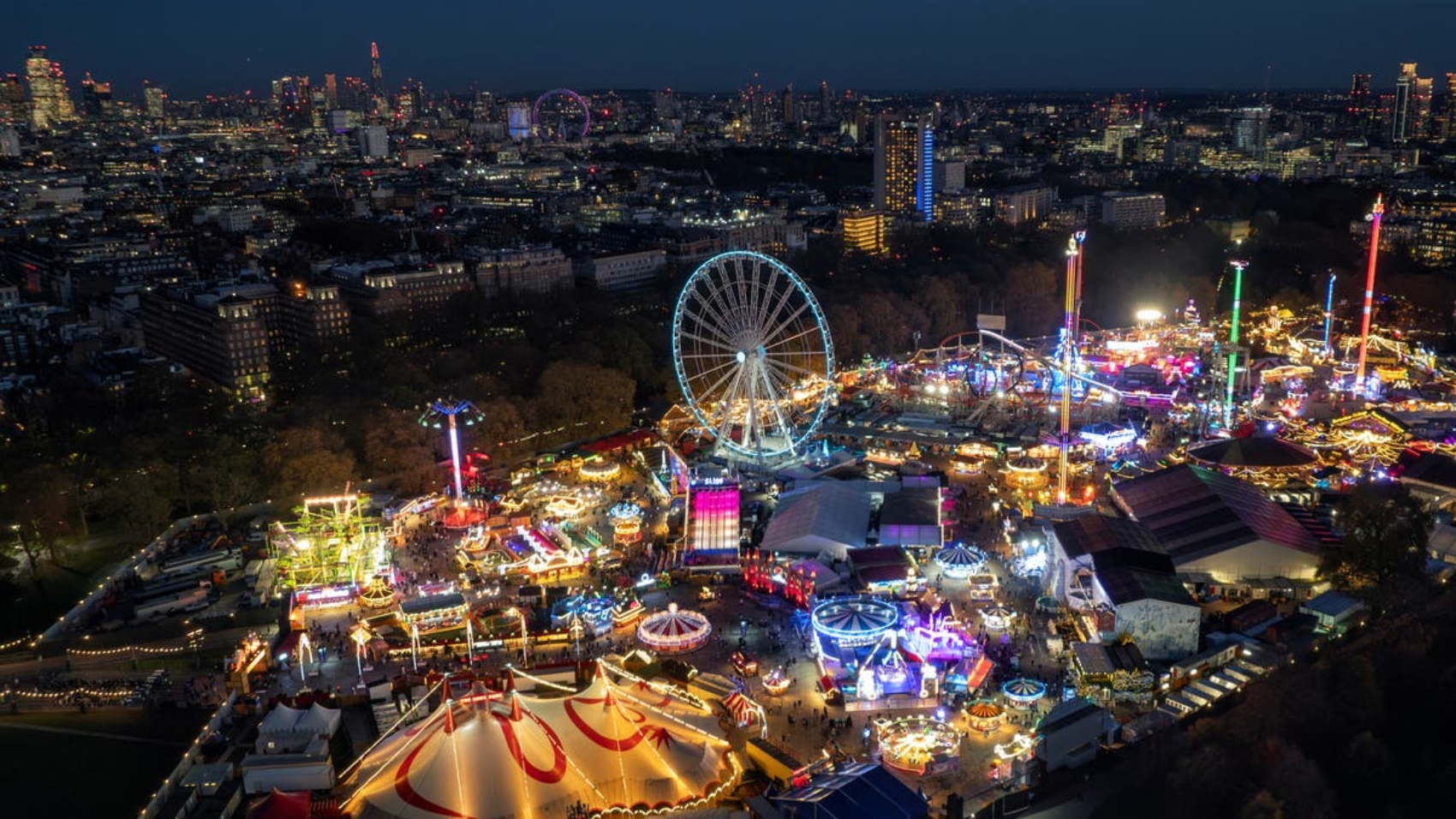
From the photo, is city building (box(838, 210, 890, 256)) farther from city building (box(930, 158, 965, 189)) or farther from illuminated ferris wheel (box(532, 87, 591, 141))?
illuminated ferris wheel (box(532, 87, 591, 141))

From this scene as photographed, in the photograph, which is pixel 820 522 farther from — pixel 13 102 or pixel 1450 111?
pixel 13 102

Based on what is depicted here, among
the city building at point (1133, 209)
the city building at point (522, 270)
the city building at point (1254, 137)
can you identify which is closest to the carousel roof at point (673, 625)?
the city building at point (522, 270)

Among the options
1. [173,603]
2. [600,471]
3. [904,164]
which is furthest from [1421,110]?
[173,603]

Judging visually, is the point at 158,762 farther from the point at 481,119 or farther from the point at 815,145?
the point at 481,119

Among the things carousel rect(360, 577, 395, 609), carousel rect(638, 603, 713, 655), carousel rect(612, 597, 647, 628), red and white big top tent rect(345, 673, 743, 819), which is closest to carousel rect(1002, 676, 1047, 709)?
red and white big top tent rect(345, 673, 743, 819)

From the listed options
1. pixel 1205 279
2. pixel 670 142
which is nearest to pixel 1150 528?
pixel 1205 279
